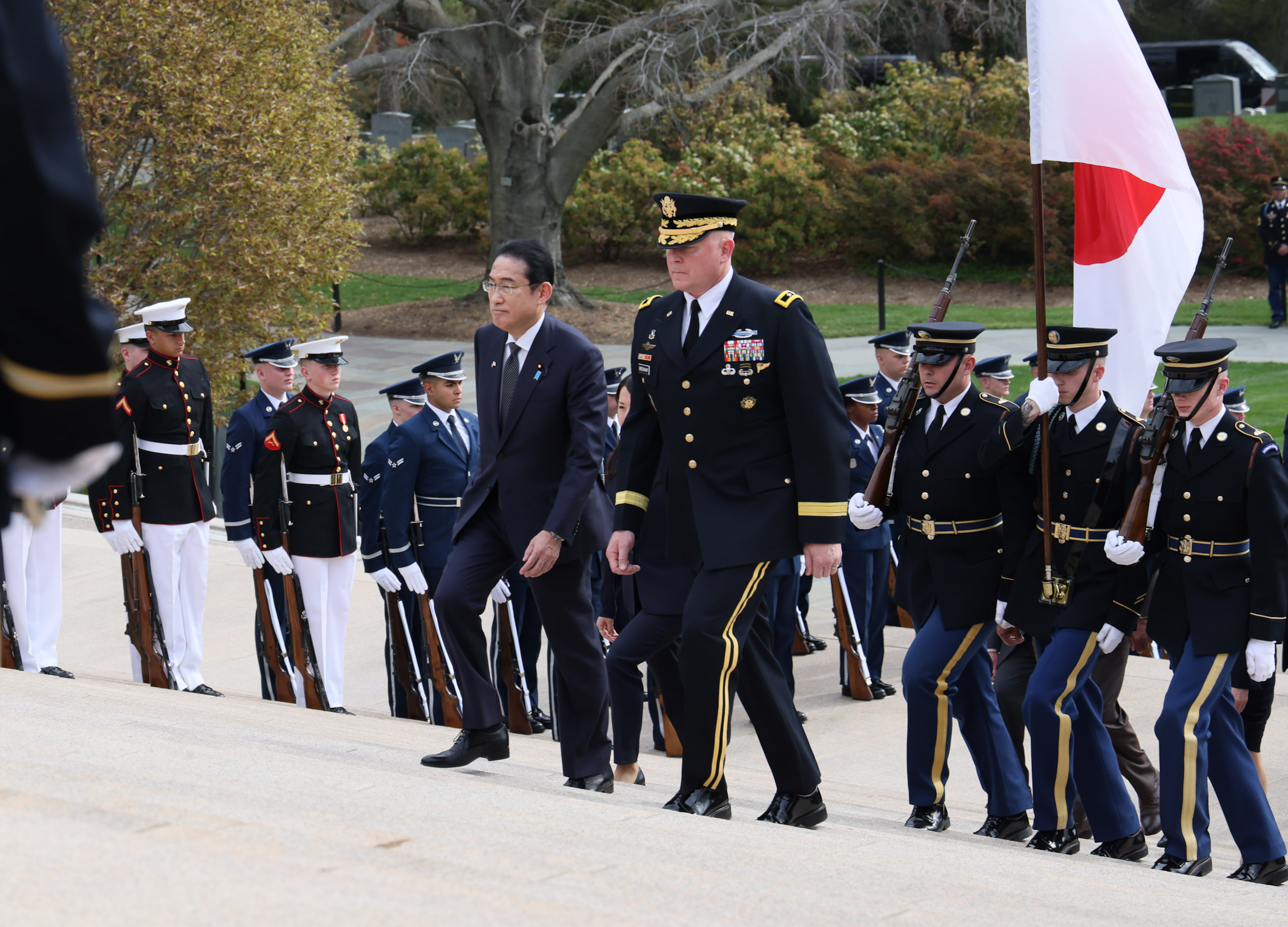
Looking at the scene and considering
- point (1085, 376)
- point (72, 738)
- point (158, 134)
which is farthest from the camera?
point (158, 134)

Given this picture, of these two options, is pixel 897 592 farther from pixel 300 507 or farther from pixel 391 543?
pixel 300 507

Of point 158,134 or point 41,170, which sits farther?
point 158,134

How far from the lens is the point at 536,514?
4.83 m

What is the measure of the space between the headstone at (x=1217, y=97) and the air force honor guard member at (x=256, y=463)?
29183 millimetres

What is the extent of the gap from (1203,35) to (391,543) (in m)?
38.9

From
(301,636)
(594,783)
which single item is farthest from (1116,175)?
(301,636)

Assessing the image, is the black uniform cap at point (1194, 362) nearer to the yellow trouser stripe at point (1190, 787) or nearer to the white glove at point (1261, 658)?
the white glove at point (1261, 658)

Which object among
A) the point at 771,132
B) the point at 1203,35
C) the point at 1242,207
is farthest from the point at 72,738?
the point at 1203,35

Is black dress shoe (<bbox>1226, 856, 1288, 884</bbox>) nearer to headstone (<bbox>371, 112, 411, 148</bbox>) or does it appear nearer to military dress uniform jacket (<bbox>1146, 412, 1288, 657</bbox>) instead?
military dress uniform jacket (<bbox>1146, 412, 1288, 657</bbox>)

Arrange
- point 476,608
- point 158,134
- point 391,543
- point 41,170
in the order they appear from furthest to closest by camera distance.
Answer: point 158,134 < point 391,543 < point 476,608 < point 41,170

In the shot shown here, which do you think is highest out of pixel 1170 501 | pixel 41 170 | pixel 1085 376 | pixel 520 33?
pixel 520 33

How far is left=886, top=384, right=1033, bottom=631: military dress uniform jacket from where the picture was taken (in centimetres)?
527

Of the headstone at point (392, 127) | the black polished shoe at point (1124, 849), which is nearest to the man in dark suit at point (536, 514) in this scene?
the black polished shoe at point (1124, 849)

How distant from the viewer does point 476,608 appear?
15.7 ft
